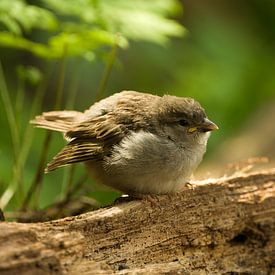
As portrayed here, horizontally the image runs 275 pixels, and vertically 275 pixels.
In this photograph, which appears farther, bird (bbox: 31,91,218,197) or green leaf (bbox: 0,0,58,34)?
green leaf (bbox: 0,0,58,34)

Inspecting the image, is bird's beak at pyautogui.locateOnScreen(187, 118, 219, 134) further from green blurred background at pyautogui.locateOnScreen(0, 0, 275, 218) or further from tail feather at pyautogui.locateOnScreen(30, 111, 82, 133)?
green blurred background at pyautogui.locateOnScreen(0, 0, 275, 218)

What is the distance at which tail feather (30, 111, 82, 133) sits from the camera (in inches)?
194

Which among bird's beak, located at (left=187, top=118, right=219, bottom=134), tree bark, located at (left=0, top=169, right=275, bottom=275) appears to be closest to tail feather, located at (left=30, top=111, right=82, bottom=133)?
bird's beak, located at (left=187, top=118, right=219, bottom=134)

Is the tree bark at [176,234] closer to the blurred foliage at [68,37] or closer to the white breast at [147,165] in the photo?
the white breast at [147,165]

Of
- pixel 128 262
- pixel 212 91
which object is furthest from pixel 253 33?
pixel 128 262

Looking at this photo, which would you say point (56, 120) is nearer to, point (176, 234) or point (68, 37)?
point (68, 37)

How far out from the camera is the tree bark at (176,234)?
11.2 feet

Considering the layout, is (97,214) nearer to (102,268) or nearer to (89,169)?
(102,268)

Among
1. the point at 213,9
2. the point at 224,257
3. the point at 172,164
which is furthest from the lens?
the point at 213,9

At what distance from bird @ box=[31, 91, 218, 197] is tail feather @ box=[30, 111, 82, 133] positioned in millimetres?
185

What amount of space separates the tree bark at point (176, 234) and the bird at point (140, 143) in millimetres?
190

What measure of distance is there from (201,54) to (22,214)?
532 centimetres

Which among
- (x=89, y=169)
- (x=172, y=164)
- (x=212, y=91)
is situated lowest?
(x=212, y=91)

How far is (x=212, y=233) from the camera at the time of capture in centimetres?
401
